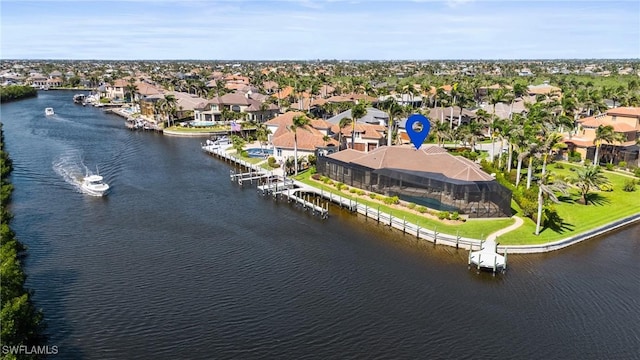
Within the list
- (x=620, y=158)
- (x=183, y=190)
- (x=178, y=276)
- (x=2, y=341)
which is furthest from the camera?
(x=620, y=158)

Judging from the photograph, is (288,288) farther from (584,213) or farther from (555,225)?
(584,213)

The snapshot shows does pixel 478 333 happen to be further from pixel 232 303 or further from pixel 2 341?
pixel 2 341

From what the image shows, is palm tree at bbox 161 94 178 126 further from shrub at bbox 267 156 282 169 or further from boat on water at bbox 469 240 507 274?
boat on water at bbox 469 240 507 274

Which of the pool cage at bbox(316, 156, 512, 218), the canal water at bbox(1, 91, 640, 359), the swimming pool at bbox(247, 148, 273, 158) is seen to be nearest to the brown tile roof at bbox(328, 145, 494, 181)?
the pool cage at bbox(316, 156, 512, 218)

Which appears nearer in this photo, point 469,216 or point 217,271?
point 217,271

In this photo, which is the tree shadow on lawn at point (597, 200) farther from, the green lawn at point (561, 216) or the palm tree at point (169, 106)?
the palm tree at point (169, 106)

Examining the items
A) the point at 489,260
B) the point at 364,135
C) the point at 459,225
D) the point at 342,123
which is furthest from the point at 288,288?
the point at 364,135

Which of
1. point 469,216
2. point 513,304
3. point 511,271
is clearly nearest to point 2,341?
point 513,304
